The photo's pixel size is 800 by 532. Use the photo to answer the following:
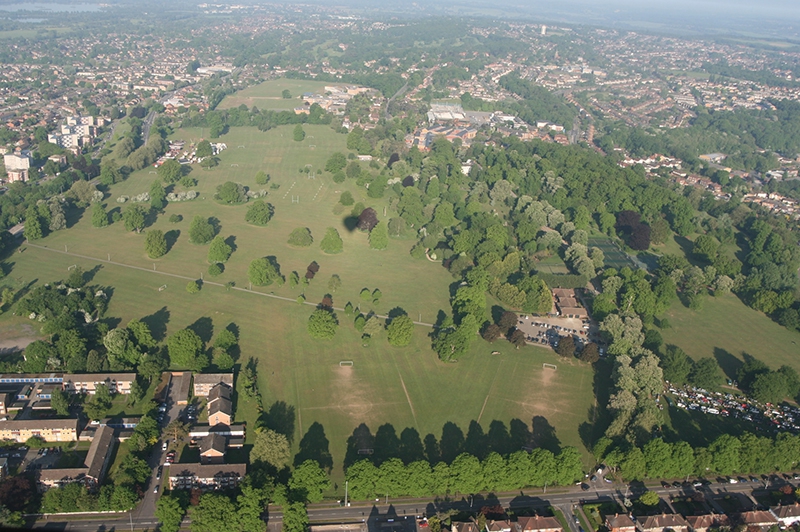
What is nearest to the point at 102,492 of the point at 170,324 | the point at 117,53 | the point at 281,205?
the point at 170,324

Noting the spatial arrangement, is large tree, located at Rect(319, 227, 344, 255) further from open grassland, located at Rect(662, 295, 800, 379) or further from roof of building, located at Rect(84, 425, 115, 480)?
open grassland, located at Rect(662, 295, 800, 379)

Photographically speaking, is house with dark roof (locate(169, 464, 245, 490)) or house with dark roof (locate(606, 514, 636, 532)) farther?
house with dark roof (locate(169, 464, 245, 490))

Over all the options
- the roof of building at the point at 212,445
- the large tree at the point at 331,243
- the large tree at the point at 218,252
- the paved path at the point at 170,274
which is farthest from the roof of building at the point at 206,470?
the large tree at the point at 331,243

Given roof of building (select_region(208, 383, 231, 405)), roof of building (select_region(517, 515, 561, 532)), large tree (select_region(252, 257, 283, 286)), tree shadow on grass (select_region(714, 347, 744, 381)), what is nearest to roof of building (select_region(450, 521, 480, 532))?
roof of building (select_region(517, 515, 561, 532))

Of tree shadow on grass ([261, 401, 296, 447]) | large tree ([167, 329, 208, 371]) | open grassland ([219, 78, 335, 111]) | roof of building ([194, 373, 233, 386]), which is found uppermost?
open grassland ([219, 78, 335, 111])

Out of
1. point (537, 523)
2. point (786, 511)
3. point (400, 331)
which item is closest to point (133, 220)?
point (400, 331)

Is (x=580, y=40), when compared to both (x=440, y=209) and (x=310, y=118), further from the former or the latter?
(x=440, y=209)
